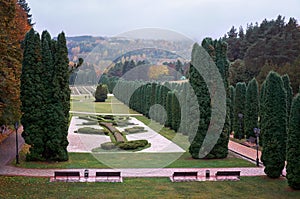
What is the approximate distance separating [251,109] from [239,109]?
255cm

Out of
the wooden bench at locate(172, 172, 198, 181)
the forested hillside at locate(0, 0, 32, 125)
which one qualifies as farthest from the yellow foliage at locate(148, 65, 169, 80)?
the wooden bench at locate(172, 172, 198, 181)

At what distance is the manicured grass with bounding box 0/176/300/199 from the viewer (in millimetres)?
13281

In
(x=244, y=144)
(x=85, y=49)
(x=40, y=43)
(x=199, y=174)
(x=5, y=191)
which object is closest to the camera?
(x=5, y=191)

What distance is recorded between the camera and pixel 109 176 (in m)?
15.6

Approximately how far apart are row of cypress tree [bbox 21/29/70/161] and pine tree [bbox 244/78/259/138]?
15.2 meters

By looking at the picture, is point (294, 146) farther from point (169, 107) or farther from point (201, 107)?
point (169, 107)

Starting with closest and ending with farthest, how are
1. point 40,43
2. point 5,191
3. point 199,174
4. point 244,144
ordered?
point 5,191 → point 199,174 → point 40,43 → point 244,144

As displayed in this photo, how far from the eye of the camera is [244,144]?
2734 cm

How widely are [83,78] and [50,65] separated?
8145cm

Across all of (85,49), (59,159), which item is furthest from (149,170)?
(85,49)

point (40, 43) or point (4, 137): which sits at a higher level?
point (40, 43)


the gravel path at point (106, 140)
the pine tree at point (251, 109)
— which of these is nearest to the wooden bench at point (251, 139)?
the pine tree at point (251, 109)

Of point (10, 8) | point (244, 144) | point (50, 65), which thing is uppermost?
point (10, 8)

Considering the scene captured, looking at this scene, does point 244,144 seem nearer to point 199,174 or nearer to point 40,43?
point 199,174
